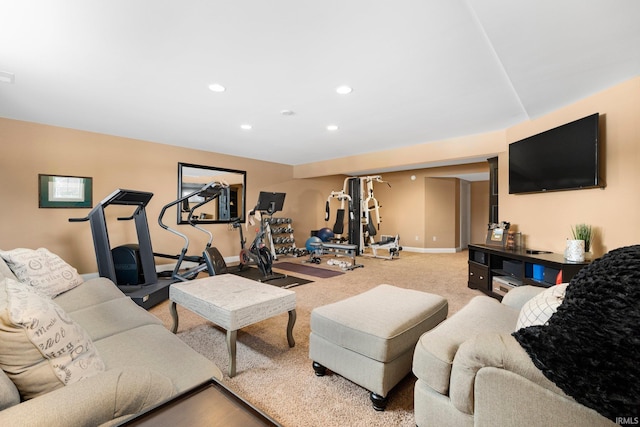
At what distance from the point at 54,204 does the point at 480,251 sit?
6.07 m

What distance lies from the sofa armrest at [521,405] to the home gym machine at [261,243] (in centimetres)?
354

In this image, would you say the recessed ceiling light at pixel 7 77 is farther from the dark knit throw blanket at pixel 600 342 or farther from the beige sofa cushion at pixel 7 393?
the dark knit throw blanket at pixel 600 342

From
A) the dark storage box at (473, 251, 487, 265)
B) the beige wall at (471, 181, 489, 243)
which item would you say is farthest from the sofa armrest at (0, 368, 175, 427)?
the beige wall at (471, 181, 489, 243)

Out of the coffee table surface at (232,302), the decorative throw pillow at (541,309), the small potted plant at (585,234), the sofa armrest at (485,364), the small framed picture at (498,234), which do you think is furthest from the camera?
the small framed picture at (498,234)

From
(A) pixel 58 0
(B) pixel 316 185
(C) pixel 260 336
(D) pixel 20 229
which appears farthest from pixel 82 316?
(B) pixel 316 185

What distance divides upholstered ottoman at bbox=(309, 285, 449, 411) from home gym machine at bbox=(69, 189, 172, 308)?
7.81ft

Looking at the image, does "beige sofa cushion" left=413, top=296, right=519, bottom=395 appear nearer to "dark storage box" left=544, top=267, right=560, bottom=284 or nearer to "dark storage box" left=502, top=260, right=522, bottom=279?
"dark storage box" left=544, top=267, right=560, bottom=284

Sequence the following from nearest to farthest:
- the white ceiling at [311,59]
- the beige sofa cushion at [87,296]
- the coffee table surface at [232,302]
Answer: the white ceiling at [311,59] → the coffee table surface at [232,302] → the beige sofa cushion at [87,296]

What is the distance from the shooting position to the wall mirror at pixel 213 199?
5.22 metres

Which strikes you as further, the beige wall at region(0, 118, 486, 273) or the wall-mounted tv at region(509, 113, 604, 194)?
the beige wall at region(0, 118, 486, 273)

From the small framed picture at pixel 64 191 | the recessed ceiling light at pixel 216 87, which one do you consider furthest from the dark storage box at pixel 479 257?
the small framed picture at pixel 64 191

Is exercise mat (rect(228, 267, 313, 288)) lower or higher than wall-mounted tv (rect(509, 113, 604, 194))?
lower

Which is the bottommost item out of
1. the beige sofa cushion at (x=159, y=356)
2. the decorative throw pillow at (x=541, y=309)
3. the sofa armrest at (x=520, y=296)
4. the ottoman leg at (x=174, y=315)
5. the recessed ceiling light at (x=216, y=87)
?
the ottoman leg at (x=174, y=315)

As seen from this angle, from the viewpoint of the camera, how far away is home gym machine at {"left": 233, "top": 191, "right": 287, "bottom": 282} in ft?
14.7
